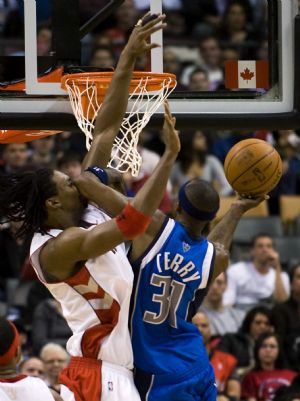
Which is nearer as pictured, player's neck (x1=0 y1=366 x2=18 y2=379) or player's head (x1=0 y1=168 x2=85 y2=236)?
player's head (x1=0 y1=168 x2=85 y2=236)

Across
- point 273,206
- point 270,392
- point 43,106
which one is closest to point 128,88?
point 43,106

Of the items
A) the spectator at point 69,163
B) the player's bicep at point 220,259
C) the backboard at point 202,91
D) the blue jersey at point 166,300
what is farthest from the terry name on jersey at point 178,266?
Answer: the spectator at point 69,163

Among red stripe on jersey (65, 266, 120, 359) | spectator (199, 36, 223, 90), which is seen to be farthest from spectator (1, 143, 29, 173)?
red stripe on jersey (65, 266, 120, 359)

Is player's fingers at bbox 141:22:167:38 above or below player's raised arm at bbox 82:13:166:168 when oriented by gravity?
above

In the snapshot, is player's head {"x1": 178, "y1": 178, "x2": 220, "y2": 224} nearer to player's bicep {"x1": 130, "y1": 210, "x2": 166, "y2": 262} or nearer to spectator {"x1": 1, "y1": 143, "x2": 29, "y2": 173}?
player's bicep {"x1": 130, "y1": 210, "x2": 166, "y2": 262}

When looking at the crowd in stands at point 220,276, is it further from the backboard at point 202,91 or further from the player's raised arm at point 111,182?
the player's raised arm at point 111,182

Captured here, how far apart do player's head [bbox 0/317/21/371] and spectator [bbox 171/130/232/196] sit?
523 cm

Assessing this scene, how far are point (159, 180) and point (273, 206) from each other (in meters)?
6.59

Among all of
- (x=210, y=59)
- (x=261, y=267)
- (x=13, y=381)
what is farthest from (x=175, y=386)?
(x=210, y=59)

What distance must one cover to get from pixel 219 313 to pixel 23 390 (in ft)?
13.5

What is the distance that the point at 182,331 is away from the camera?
16.2 ft

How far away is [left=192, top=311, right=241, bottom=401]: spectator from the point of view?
7820 millimetres

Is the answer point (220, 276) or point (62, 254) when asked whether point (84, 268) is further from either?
point (220, 276)

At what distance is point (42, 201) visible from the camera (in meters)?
4.86
